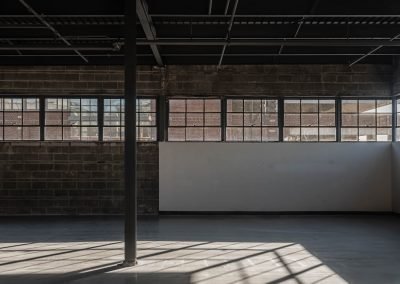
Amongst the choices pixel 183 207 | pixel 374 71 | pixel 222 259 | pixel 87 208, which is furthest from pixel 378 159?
pixel 87 208

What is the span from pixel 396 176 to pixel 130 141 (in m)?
6.60

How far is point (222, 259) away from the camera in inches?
218

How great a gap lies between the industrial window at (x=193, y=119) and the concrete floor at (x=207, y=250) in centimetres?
188

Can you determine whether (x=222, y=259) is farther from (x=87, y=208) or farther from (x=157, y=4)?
(x=87, y=208)

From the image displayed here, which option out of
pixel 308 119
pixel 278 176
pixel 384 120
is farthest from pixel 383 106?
pixel 278 176

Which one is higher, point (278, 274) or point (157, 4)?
point (157, 4)

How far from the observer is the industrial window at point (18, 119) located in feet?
31.4

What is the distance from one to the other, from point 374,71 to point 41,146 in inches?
299

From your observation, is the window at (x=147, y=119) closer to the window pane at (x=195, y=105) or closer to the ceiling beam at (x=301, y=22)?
the window pane at (x=195, y=105)

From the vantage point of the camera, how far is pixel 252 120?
9.69 m

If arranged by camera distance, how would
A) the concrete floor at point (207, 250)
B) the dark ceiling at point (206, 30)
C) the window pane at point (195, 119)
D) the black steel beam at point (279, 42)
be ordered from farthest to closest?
the window pane at point (195, 119) → the black steel beam at point (279, 42) → the dark ceiling at point (206, 30) → the concrete floor at point (207, 250)

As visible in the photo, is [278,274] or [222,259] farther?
[222,259]

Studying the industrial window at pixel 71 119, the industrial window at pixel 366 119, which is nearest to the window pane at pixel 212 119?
the industrial window at pixel 71 119

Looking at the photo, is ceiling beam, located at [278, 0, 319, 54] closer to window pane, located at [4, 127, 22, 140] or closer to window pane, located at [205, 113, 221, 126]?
window pane, located at [205, 113, 221, 126]
